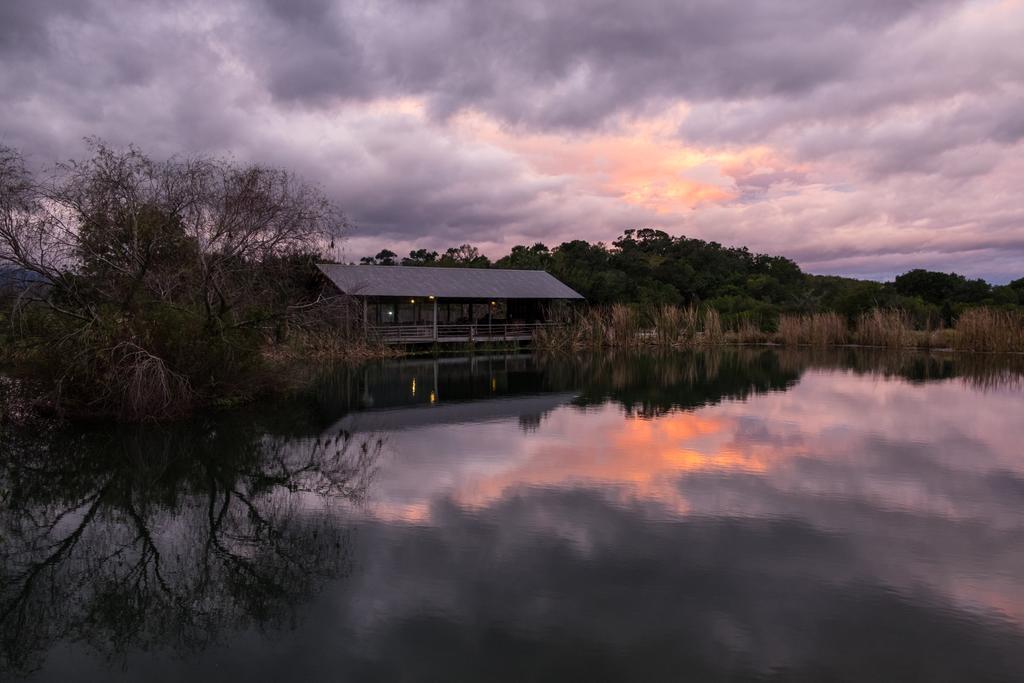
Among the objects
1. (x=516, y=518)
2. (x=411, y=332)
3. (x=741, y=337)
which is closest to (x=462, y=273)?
(x=411, y=332)

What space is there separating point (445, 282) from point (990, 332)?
83.7ft

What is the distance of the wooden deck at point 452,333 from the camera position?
1330 inches

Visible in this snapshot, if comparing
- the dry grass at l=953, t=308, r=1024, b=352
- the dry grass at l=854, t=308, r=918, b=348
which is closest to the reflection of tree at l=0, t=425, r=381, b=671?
the dry grass at l=953, t=308, r=1024, b=352

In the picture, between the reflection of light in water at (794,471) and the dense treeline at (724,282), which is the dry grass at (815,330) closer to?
the dense treeline at (724,282)

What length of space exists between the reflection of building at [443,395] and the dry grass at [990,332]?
67.5 ft

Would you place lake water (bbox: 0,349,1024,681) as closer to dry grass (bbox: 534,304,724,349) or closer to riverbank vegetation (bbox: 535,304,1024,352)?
riverbank vegetation (bbox: 535,304,1024,352)

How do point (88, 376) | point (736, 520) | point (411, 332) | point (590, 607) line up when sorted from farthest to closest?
point (411, 332), point (88, 376), point (736, 520), point (590, 607)

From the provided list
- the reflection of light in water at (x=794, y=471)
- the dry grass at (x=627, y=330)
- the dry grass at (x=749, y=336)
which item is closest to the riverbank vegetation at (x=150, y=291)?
the reflection of light in water at (x=794, y=471)

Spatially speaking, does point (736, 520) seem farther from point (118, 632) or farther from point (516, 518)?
point (118, 632)

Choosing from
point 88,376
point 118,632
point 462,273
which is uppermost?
point 462,273

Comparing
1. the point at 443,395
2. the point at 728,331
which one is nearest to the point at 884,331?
the point at 728,331

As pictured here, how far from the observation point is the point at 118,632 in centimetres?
526

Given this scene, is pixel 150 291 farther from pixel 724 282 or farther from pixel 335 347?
pixel 724 282

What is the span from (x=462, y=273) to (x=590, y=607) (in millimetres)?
34140
